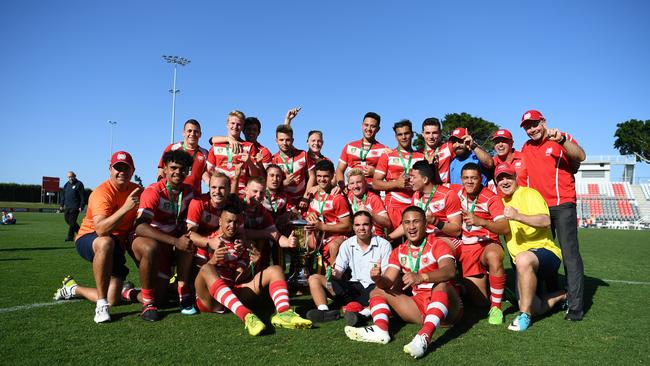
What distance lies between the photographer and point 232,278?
4789 mm

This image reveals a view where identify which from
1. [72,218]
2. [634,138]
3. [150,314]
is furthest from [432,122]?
[634,138]

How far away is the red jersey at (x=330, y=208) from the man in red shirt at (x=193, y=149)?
1678 mm

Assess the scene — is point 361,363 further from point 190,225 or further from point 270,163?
point 270,163

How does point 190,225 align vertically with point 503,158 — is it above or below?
below

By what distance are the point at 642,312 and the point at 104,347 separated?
5657 millimetres

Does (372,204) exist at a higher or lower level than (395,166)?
lower

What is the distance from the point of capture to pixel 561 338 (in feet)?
13.1

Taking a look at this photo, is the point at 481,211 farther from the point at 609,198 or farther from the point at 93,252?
the point at 609,198

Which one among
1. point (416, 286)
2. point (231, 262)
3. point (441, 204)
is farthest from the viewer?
point (441, 204)

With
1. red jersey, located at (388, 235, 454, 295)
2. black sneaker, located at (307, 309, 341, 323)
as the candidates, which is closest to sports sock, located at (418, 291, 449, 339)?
red jersey, located at (388, 235, 454, 295)

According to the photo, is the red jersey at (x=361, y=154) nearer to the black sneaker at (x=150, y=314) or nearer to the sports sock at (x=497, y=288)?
the sports sock at (x=497, y=288)

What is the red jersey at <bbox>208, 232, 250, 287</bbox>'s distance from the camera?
185 inches

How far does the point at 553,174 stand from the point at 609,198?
2052 inches

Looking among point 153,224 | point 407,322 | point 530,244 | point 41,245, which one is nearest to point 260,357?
point 407,322
